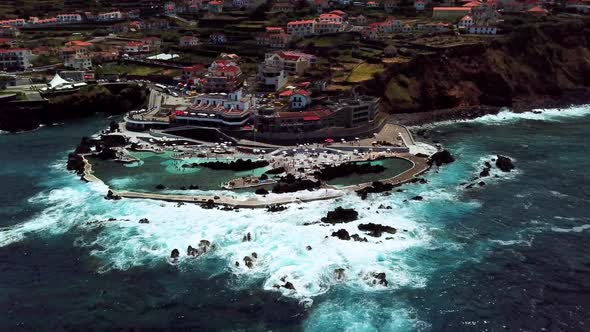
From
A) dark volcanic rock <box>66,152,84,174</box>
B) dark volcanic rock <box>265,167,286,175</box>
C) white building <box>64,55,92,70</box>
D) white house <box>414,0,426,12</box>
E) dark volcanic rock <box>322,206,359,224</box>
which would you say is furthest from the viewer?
white house <box>414,0,426,12</box>

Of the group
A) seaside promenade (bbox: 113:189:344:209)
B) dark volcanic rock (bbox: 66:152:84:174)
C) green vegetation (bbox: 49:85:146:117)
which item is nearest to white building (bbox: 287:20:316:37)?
green vegetation (bbox: 49:85:146:117)

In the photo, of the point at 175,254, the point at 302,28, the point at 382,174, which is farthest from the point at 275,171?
the point at 302,28

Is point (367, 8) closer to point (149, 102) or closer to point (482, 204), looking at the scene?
point (149, 102)

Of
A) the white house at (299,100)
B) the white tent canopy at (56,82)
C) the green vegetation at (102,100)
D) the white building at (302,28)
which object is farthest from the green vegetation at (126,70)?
the white house at (299,100)

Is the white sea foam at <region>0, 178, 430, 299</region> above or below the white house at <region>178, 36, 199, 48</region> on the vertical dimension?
below

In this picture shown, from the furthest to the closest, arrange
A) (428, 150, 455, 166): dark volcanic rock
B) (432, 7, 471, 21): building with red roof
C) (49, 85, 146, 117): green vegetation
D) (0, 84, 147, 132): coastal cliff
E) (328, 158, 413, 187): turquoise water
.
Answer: (432, 7, 471, 21): building with red roof, (49, 85, 146, 117): green vegetation, (0, 84, 147, 132): coastal cliff, (428, 150, 455, 166): dark volcanic rock, (328, 158, 413, 187): turquoise water

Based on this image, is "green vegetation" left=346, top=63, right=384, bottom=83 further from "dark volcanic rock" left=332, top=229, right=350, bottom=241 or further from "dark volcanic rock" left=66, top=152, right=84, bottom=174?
"dark volcanic rock" left=332, top=229, right=350, bottom=241

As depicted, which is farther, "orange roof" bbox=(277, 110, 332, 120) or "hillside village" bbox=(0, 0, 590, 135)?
"hillside village" bbox=(0, 0, 590, 135)
